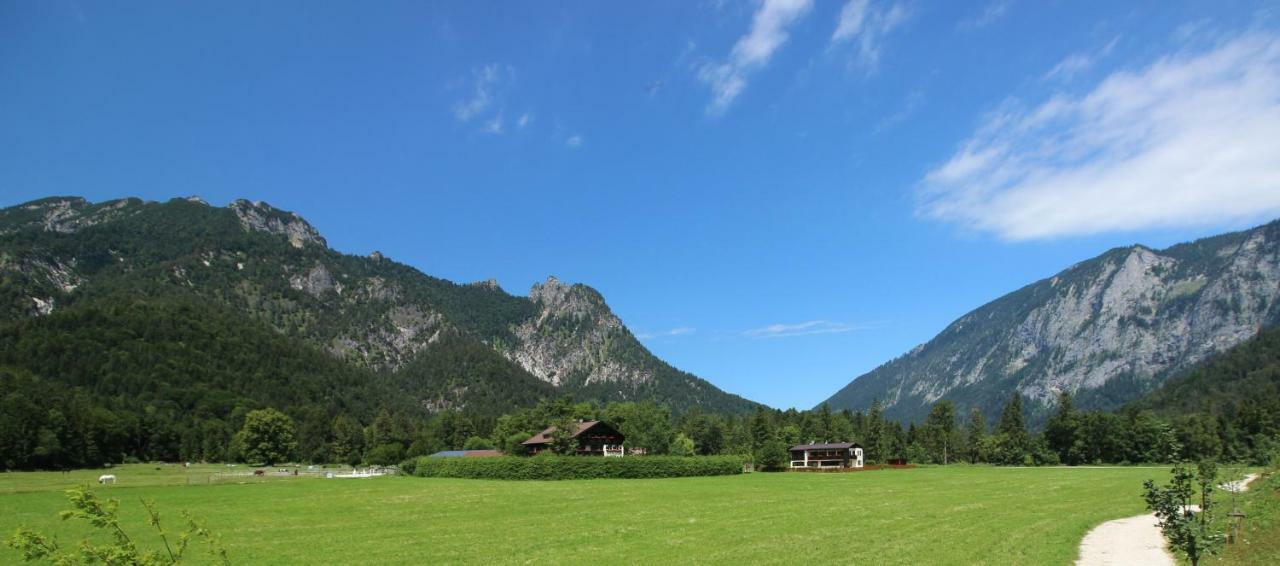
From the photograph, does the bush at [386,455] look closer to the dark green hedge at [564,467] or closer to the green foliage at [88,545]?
the dark green hedge at [564,467]

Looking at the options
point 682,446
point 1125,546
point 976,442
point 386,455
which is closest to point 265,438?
point 386,455

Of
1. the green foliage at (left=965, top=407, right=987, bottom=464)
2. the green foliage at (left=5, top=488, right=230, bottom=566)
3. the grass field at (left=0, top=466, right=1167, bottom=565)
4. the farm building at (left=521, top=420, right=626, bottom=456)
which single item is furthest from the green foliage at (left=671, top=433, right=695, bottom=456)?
the green foliage at (left=5, top=488, right=230, bottom=566)

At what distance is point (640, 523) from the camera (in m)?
28.5

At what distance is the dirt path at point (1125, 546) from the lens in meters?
18.6

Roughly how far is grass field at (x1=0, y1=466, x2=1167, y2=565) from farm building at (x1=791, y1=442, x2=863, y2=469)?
200ft

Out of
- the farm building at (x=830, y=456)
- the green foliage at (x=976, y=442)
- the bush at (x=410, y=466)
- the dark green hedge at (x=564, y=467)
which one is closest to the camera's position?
the dark green hedge at (x=564, y=467)

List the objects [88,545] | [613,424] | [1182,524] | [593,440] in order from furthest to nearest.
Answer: [613,424]
[593,440]
[1182,524]
[88,545]

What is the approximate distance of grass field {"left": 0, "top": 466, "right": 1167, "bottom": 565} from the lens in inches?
812

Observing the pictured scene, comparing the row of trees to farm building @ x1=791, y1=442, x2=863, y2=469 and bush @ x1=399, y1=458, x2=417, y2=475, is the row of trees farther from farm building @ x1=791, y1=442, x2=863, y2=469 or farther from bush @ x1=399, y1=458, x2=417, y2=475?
bush @ x1=399, y1=458, x2=417, y2=475

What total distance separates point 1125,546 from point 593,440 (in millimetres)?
76904

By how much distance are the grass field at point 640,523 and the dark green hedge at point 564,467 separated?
23.6 metres

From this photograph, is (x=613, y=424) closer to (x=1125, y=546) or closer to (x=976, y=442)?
(x=976, y=442)

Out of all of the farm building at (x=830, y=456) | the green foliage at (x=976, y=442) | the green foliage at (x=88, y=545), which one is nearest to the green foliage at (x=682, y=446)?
the farm building at (x=830, y=456)

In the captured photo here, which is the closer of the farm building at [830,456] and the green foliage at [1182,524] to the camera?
the green foliage at [1182,524]
